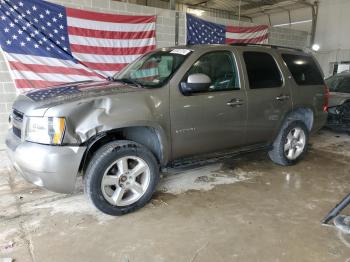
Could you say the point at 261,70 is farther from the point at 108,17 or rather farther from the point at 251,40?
the point at 251,40

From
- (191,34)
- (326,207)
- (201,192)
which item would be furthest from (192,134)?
(191,34)

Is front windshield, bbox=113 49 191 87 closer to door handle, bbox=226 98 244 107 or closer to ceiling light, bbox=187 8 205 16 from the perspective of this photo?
door handle, bbox=226 98 244 107

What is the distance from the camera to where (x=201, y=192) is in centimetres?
364

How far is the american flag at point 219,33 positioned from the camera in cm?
709

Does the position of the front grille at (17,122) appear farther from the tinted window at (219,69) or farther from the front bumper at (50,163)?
the tinted window at (219,69)

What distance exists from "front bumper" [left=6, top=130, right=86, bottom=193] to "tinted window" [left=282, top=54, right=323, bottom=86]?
3.27m

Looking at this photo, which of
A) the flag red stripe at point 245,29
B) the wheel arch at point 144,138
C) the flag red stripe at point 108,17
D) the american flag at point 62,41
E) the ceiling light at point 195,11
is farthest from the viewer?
the ceiling light at point 195,11

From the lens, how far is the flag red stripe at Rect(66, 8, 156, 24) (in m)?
5.42

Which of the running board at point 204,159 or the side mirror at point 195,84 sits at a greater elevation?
the side mirror at point 195,84

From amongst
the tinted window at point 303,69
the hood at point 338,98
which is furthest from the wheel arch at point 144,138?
the hood at point 338,98

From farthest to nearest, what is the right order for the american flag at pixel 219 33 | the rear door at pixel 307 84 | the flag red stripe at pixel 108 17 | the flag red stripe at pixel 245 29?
the flag red stripe at pixel 245 29 < the american flag at pixel 219 33 < the flag red stripe at pixel 108 17 < the rear door at pixel 307 84

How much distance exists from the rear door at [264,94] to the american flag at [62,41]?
10.1 feet

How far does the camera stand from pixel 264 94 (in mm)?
3922

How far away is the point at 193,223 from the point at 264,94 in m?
2.01
